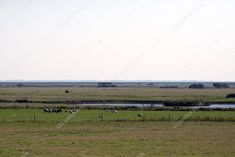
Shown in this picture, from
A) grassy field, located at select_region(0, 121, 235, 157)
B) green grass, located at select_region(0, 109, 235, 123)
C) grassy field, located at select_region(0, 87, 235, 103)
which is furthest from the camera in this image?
grassy field, located at select_region(0, 87, 235, 103)

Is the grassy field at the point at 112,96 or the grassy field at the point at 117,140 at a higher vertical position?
the grassy field at the point at 112,96

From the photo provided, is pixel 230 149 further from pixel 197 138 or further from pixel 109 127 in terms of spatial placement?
pixel 109 127

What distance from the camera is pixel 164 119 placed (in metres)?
49.1

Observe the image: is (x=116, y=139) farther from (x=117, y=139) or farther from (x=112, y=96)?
(x=112, y=96)

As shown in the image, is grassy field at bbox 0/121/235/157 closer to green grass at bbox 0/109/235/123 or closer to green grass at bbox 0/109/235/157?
green grass at bbox 0/109/235/157

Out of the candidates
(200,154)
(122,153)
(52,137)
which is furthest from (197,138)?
(52,137)

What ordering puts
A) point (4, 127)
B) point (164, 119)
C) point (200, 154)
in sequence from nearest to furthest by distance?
point (200, 154) → point (4, 127) → point (164, 119)

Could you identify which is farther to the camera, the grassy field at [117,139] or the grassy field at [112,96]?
the grassy field at [112,96]

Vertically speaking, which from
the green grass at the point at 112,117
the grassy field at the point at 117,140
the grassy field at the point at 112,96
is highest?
the grassy field at the point at 112,96

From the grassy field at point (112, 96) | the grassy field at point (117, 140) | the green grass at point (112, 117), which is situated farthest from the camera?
the grassy field at point (112, 96)

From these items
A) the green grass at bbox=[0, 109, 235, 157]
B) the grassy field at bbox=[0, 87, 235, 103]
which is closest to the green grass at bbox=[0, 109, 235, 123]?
the green grass at bbox=[0, 109, 235, 157]

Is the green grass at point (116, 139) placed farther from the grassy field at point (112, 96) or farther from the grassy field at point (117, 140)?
the grassy field at point (112, 96)

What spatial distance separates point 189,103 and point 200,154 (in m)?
60.0

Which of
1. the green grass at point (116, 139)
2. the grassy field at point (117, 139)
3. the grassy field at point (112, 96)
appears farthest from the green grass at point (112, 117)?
the grassy field at point (112, 96)
